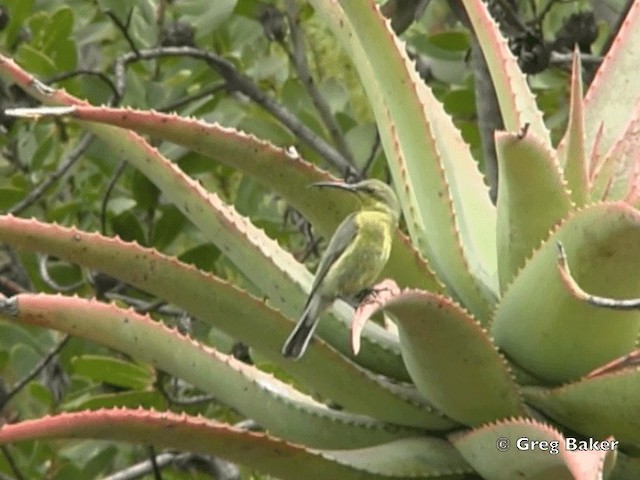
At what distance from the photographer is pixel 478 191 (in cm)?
184

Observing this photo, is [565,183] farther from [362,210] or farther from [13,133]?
[13,133]

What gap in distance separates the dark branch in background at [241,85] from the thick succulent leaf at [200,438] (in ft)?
3.58

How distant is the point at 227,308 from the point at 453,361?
10.1 inches

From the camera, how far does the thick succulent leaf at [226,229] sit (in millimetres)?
1626

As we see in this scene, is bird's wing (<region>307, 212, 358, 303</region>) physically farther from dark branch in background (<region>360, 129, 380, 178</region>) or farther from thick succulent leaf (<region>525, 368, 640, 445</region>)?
dark branch in background (<region>360, 129, 380, 178</region>)

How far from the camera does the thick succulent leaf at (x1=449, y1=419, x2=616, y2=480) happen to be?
1349 mm

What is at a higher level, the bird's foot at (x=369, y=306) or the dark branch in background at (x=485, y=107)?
the bird's foot at (x=369, y=306)

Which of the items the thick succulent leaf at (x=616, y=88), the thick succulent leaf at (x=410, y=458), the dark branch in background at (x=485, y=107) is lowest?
the dark branch in background at (x=485, y=107)

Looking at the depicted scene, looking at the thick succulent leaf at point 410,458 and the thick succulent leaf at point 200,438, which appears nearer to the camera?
the thick succulent leaf at point 200,438

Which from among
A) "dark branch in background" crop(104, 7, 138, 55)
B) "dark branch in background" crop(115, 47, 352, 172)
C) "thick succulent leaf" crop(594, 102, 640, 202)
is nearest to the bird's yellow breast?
"thick succulent leaf" crop(594, 102, 640, 202)

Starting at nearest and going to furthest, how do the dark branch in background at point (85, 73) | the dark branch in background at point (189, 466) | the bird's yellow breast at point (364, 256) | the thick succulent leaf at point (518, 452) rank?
the thick succulent leaf at point (518, 452)
the bird's yellow breast at point (364, 256)
the dark branch in background at point (189, 466)
the dark branch in background at point (85, 73)

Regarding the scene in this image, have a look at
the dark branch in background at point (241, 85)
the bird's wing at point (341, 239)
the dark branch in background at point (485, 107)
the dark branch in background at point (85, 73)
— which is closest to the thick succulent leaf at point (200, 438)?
the bird's wing at point (341, 239)

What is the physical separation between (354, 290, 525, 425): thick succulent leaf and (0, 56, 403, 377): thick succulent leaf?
122 mm

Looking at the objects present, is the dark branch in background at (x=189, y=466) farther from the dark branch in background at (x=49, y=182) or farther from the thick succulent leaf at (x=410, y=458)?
the thick succulent leaf at (x=410, y=458)
